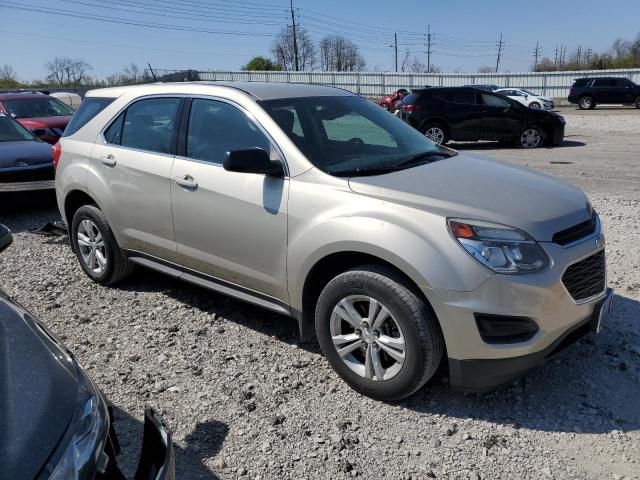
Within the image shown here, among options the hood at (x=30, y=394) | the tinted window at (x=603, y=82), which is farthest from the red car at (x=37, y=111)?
the tinted window at (x=603, y=82)

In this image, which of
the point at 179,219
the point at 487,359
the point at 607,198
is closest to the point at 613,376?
the point at 487,359

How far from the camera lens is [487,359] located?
117 inches

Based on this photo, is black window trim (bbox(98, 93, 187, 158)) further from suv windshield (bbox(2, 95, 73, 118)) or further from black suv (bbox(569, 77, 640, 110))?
black suv (bbox(569, 77, 640, 110))

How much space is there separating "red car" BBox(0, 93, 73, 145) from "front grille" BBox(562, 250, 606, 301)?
11407 mm

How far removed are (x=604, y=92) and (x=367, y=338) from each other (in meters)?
33.8

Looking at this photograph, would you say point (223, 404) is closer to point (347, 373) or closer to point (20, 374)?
point (347, 373)

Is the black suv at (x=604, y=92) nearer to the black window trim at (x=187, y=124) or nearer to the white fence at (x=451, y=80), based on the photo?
the white fence at (x=451, y=80)

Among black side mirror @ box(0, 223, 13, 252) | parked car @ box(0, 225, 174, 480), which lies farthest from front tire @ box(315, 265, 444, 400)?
black side mirror @ box(0, 223, 13, 252)

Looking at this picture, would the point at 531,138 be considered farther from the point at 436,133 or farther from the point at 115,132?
the point at 115,132

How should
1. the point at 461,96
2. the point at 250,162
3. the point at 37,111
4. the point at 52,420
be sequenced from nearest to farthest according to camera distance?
the point at 52,420
the point at 250,162
the point at 37,111
the point at 461,96

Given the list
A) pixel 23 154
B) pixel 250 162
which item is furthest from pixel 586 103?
pixel 250 162

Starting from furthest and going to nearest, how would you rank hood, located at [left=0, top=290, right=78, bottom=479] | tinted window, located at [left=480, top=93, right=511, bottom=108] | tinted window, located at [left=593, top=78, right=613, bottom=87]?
tinted window, located at [left=593, top=78, right=613, bottom=87] < tinted window, located at [left=480, top=93, right=511, bottom=108] < hood, located at [left=0, top=290, right=78, bottom=479]

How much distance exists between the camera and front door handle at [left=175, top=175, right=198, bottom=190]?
4059mm

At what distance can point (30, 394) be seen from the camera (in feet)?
5.88
